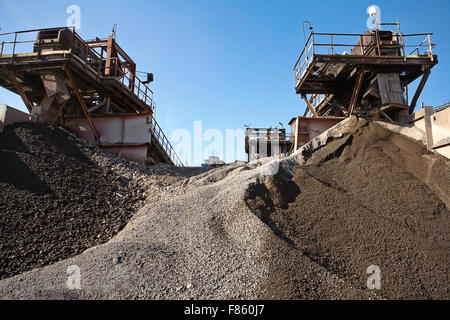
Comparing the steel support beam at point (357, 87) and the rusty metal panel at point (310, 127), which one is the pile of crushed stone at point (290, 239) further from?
the steel support beam at point (357, 87)

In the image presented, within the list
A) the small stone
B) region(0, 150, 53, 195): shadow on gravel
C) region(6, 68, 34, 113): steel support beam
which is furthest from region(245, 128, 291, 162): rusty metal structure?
the small stone

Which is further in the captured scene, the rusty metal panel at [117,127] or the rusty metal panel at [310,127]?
the rusty metal panel at [117,127]

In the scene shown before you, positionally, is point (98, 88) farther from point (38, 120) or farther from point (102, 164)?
point (102, 164)

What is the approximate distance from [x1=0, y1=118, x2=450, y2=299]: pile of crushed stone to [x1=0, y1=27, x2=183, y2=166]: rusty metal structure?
16.7 feet

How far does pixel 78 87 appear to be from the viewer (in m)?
13.9

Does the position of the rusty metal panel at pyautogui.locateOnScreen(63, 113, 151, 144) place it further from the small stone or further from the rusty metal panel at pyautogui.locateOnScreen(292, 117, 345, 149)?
the small stone

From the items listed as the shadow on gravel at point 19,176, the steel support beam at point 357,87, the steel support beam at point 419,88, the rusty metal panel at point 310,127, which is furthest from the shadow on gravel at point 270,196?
the steel support beam at point 419,88

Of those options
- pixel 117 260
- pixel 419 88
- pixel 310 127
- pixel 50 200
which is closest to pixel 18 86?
pixel 50 200

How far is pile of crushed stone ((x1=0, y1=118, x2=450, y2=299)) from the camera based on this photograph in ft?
15.6

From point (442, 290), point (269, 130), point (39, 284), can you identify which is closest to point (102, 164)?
point (39, 284)

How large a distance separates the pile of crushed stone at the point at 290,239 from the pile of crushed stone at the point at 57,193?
71 centimetres

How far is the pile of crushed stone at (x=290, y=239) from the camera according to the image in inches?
187

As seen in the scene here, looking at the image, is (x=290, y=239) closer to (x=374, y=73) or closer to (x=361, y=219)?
(x=361, y=219)
